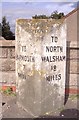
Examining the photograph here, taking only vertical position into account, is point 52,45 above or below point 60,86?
above

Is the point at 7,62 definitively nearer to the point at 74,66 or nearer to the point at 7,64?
the point at 7,64

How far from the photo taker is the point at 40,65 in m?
6.13

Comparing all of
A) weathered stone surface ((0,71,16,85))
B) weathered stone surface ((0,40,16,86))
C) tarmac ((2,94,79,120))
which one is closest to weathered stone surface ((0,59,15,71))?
weathered stone surface ((0,40,16,86))

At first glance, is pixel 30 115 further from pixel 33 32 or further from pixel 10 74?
pixel 10 74

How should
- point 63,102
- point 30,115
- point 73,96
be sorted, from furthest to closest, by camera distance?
point 73,96, point 63,102, point 30,115

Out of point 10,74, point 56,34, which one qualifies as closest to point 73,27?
point 10,74

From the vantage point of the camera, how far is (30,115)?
6047 mm

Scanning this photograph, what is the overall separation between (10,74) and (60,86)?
1910 mm

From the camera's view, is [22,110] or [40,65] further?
[22,110]

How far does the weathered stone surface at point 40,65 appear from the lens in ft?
20.0

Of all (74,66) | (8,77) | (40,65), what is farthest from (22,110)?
(74,66)

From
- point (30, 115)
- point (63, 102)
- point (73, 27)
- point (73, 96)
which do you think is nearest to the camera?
point (30, 115)

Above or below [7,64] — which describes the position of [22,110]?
below

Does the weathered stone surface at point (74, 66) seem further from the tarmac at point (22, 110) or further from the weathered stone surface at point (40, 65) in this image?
the weathered stone surface at point (40, 65)
